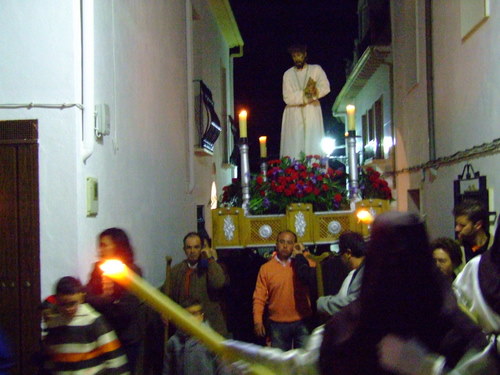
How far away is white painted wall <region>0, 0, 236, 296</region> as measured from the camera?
5.30 meters

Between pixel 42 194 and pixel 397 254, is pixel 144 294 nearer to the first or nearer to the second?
pixel 397 254

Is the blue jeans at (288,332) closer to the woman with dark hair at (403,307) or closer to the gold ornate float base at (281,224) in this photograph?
the gold ornate float base at (281,224)

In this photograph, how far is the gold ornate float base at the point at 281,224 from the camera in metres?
7.97

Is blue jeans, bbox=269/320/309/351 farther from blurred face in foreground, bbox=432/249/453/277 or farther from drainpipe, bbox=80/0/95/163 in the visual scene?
drainpipe, bbox=80/0/95/163

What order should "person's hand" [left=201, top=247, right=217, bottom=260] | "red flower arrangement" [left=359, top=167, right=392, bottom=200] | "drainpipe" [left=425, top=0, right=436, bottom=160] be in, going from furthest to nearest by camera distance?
1. "drainpipe" [left=425, top=0, right=436, bottom=160]
2. "red flower arrangement" [left=359, top=167, right=392, bottom=200]
3. "person's hand" [left=201, top=247, right=217, bottom=260]

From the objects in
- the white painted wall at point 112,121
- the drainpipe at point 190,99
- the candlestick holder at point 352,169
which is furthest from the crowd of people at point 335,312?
the drainpipe at point 190,99

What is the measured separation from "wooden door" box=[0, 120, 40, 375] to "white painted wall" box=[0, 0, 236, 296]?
0.08m

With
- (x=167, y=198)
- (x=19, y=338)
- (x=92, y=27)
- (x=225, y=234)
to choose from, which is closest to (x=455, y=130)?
(x=225, y=234)

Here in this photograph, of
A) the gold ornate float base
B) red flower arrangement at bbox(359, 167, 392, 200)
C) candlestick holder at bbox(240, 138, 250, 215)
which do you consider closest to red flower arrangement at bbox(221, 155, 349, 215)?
candlestick holder at bbox(240, 138, 250, 215)

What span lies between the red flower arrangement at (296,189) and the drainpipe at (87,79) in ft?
10.6

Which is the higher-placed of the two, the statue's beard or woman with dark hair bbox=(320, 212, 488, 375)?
the statue's beard

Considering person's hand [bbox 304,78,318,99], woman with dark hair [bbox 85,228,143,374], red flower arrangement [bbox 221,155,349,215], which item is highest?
person's hand [bbox 304,78,318,99]

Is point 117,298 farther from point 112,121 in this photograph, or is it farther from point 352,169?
point 352,169

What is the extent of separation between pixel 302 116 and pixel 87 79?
527 centimetres
